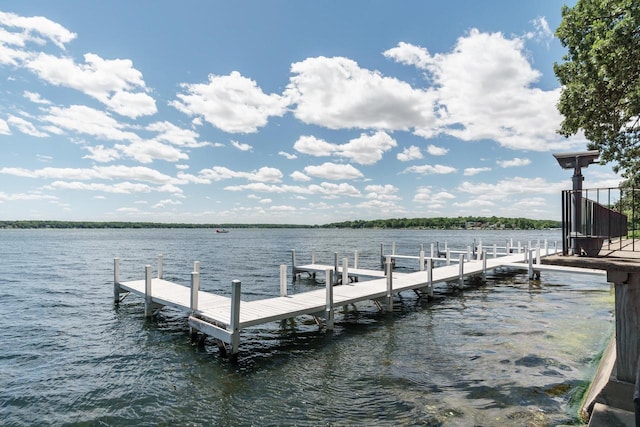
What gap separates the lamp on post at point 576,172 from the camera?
226 inches

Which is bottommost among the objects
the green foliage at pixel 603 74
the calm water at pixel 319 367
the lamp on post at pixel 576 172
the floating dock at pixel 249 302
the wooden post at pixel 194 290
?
the calm water at pixel 319 367

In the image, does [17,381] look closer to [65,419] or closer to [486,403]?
[65,419]

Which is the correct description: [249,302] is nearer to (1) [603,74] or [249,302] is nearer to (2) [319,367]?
(2) [319,367]

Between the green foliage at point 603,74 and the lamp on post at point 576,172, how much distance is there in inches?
127

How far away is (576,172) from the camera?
20.0 ft

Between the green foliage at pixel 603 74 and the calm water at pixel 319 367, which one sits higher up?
the green foliage at pixel 603 74

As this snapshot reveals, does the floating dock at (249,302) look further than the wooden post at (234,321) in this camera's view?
Yes

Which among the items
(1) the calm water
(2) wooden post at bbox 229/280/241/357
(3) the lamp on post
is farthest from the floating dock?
(3) the lamp on post

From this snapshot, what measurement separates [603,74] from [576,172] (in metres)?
3.62

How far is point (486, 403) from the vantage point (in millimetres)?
7348

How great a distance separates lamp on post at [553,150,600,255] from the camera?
5734 mm

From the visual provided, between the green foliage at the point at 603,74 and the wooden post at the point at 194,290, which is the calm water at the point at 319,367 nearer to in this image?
the wooden post at the point at 194,290

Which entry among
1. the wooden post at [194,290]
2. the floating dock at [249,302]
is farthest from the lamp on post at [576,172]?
the wooden post at [194,290]

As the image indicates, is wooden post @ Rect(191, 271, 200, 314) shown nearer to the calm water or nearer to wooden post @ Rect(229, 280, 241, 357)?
the calm water
